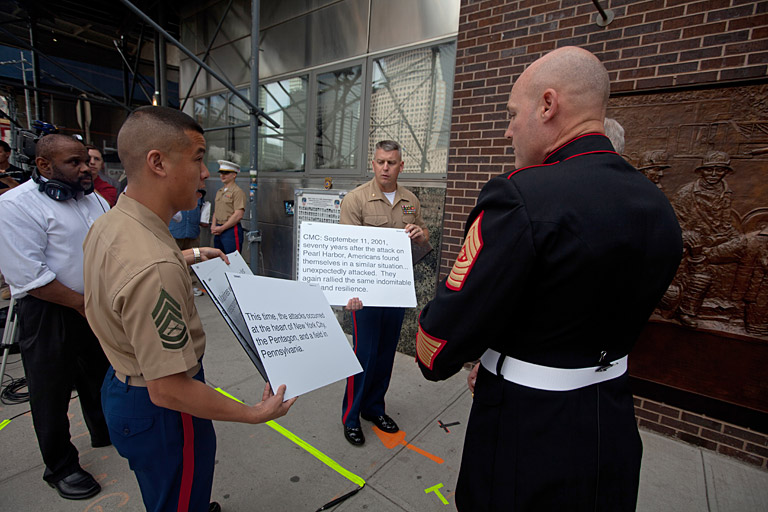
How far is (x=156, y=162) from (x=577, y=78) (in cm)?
133

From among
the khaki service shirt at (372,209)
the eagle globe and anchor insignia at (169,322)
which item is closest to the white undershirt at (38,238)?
the eagle globe and anchor insignia at (169,322)

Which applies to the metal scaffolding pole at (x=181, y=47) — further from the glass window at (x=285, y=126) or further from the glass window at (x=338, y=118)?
the glass window at (x=285, y=126)

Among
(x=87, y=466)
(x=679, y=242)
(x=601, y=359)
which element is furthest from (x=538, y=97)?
(x=87, y=466)

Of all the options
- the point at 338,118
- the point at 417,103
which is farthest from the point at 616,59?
the point at 338,118

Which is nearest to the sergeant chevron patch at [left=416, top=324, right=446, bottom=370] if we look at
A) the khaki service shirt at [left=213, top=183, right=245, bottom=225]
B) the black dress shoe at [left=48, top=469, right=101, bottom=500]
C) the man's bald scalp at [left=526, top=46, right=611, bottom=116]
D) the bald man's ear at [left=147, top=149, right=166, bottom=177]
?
the man's bald scalp at [left=526, top=46, right=611, bottom=116]

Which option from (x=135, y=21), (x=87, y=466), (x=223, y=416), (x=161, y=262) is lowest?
(x=87, y=466)

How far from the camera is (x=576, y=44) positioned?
2949 mm

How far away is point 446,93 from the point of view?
165 inches

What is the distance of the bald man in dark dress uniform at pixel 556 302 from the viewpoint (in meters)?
0.89

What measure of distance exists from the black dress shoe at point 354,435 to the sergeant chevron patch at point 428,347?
187cm

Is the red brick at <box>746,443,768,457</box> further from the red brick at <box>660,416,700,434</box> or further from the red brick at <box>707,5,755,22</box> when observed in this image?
the red brick at <box>707,5,755,22</box>

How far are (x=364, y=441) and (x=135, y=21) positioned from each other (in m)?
9.55

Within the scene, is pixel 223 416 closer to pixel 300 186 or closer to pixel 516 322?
pixel 516 322

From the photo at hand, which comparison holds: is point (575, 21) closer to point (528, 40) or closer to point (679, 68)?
point (528, 40)
